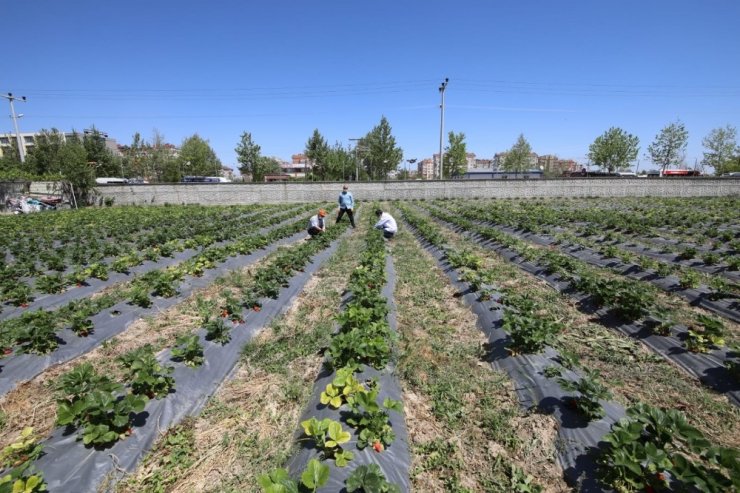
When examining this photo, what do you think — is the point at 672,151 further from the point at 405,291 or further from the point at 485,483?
the point at 485,483

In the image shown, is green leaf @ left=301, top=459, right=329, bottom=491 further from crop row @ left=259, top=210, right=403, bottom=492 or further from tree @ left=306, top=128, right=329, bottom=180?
tree @ left=306, top=128, right=329, bottom=180

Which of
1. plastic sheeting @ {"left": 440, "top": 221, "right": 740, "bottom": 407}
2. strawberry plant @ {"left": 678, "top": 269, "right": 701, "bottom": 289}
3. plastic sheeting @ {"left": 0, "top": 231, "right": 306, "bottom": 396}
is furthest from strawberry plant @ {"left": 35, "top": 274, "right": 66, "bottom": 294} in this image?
strawberry plant @ {"left": 678, "top": 269, "right": 701, "bottom": 289}

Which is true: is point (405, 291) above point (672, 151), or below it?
below

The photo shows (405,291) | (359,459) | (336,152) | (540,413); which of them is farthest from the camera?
(336,152)

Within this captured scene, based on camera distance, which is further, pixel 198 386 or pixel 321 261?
pixel 321 261

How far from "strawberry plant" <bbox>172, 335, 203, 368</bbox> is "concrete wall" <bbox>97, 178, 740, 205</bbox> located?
27251mm

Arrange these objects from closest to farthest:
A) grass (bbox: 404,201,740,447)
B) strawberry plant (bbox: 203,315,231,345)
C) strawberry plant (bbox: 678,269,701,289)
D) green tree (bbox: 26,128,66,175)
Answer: grass (bbox: 404,201,740,447)
strawberry plant (bbox: 203,315,231,345)
strawberry plant (bbox: 678,269,701,289)
green tree (bbox: 26,128,66,175)

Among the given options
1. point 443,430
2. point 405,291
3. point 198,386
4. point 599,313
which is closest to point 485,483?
point 443,430

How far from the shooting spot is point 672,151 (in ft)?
172

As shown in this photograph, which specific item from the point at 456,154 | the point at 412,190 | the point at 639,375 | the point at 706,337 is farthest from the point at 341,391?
the point at 456,154

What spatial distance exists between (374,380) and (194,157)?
61339 mm

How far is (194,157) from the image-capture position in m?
55.2

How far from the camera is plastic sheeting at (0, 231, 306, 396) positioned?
175 inches

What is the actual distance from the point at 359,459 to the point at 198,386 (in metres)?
2.52
